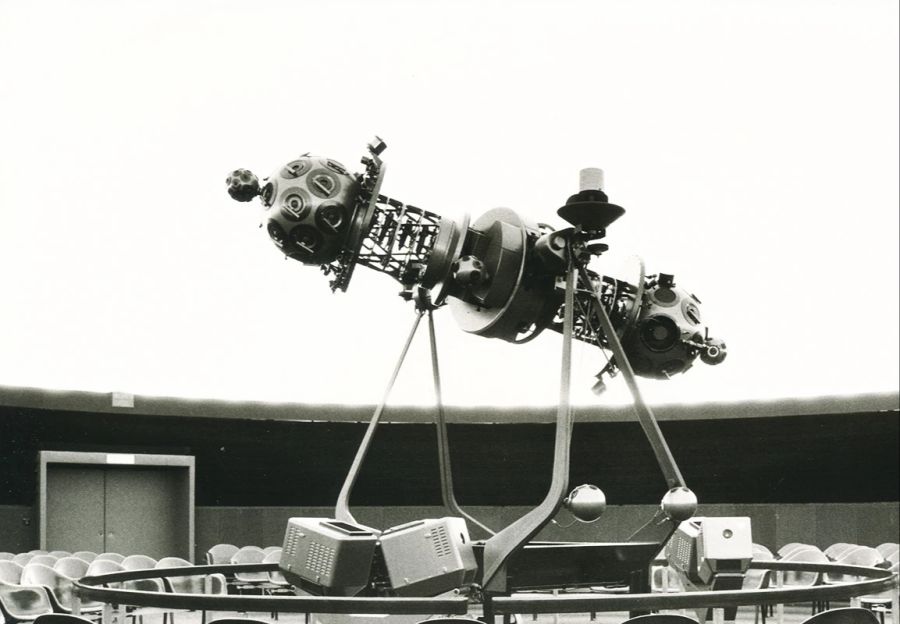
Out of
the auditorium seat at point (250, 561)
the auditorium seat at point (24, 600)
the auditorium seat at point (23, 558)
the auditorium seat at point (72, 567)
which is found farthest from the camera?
the auditorium seat at point (250, 561)

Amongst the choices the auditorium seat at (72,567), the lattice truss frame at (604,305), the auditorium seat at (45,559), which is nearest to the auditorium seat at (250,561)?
the auditorium seat at (45,559)

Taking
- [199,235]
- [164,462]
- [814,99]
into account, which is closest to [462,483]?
[164,462]

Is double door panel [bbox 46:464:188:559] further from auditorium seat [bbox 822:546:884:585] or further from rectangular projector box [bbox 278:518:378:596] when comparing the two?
rectangular projector box [bbox 278:518:378:596]

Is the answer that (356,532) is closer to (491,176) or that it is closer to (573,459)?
(573,459)

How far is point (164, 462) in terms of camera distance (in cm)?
1673

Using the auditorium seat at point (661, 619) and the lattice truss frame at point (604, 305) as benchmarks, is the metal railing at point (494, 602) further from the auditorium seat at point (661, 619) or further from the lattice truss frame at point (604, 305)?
the lattice truss frame at point (604, 305)

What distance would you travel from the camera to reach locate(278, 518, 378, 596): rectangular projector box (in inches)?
227

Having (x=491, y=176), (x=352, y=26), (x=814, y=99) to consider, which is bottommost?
(x=491, y=176)

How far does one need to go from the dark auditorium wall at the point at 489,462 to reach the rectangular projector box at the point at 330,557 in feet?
34.3

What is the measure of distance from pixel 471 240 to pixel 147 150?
40.7 feet

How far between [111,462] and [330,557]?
38.2ft

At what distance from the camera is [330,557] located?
19.0ft

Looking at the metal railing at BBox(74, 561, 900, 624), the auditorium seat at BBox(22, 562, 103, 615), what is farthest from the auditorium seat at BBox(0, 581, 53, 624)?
the metal railing at BBox(74, 561, 900, 624)

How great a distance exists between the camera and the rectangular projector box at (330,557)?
18.9 feet
